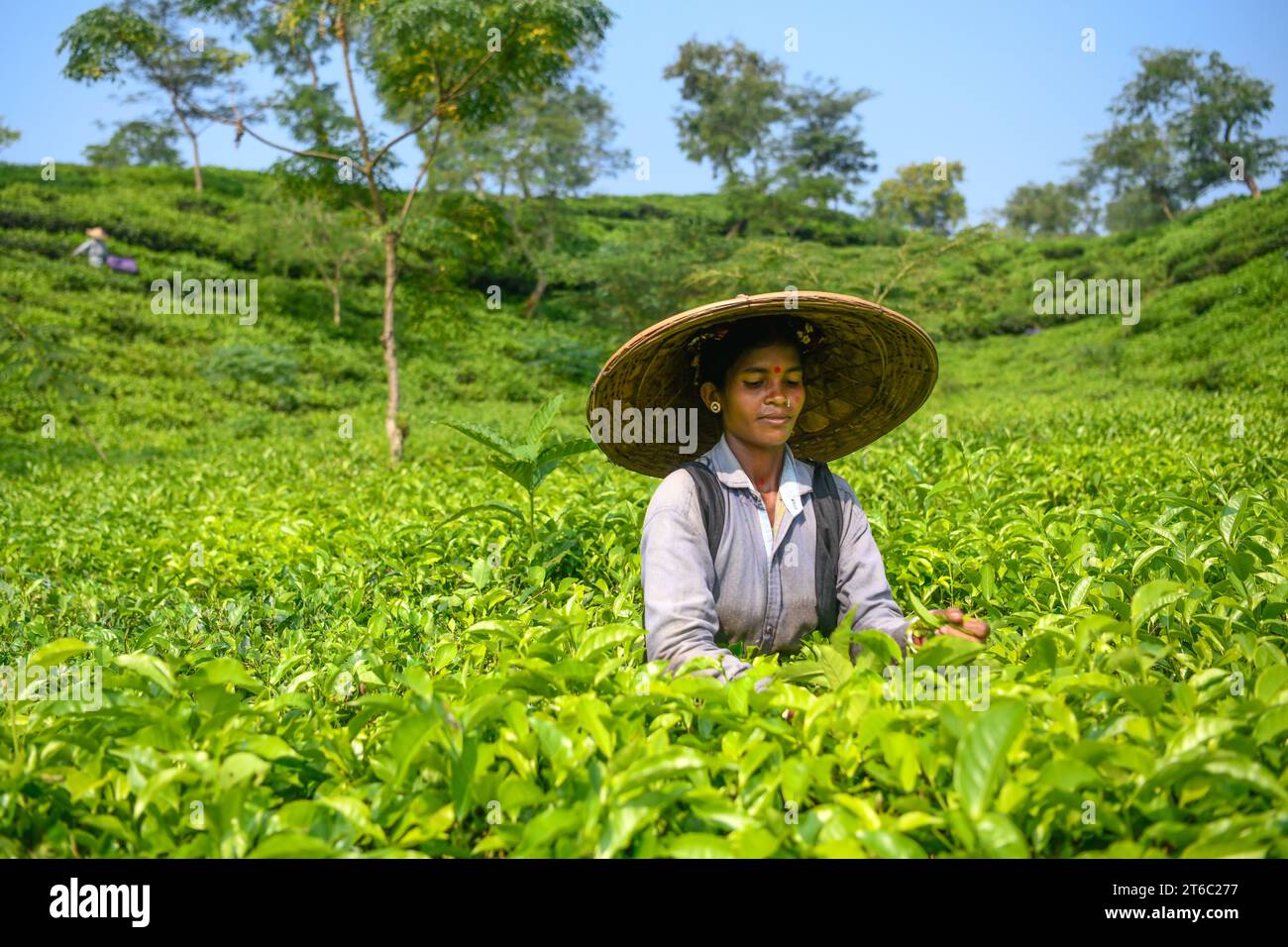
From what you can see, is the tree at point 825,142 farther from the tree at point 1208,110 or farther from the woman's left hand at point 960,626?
the woman's left hand at point 960,626

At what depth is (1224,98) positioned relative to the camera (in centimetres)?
3164

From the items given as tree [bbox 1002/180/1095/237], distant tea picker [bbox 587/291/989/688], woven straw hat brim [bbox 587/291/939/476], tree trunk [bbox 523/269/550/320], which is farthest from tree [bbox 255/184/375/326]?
tree [bbox 1002/180/1095/237]

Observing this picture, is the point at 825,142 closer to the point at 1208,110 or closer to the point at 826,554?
the point at 1208,110

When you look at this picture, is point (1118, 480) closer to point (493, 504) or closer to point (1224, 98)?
point (493, 504)

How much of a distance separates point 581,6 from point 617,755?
314 inches

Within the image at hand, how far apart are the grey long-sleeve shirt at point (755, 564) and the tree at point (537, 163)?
74.4 ft

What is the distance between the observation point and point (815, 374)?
2.75 m

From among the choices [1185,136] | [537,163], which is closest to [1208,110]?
[1185,136]

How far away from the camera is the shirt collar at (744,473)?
230 cm

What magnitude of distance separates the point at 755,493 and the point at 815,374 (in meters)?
0.61

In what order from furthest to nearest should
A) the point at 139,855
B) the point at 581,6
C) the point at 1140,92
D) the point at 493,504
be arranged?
the point at 1140,92
the point at 581,6
the point at 493,504
the point at 139,855

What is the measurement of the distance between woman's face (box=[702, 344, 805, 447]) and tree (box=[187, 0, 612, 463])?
618 cm

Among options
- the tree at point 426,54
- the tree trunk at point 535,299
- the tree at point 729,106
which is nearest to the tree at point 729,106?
the tree at point 729,106
